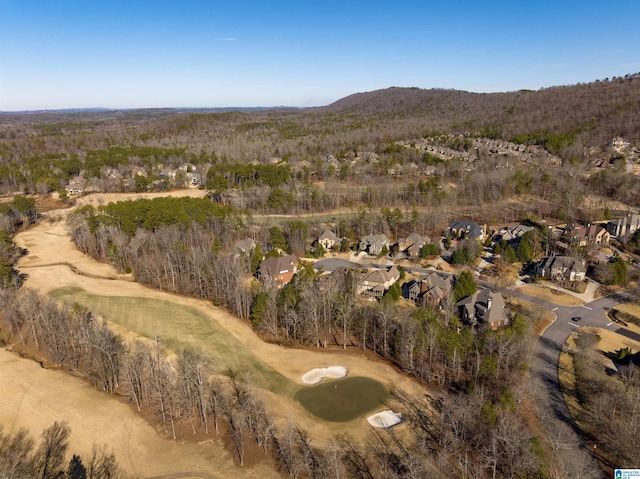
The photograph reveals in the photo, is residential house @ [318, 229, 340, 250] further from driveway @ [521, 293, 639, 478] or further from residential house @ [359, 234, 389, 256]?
driveway @ [521, 293, 639, 478]

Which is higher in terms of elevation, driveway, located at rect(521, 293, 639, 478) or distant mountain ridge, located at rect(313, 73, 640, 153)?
distant mountain ridge, located at rect(313, 73, 640, 153)

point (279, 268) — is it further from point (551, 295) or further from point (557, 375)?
point (557, 375)

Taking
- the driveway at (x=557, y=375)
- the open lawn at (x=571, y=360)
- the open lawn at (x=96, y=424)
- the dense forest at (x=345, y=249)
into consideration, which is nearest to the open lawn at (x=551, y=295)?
the driveway at (x=557, y=375)

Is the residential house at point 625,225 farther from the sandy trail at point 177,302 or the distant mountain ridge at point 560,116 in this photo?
the distant mountain ridge at point 560,116

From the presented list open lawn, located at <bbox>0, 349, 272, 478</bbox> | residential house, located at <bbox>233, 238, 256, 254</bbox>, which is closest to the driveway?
open lawn, located at <bbox>0, 349, 272, 478</bbox>

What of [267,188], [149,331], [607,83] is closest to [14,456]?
[149,331]

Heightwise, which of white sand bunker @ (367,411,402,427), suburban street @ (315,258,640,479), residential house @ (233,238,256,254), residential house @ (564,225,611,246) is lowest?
white sand bunker @ (367,411,402,427)

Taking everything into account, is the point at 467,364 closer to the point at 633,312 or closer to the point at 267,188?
the point at 633,312
